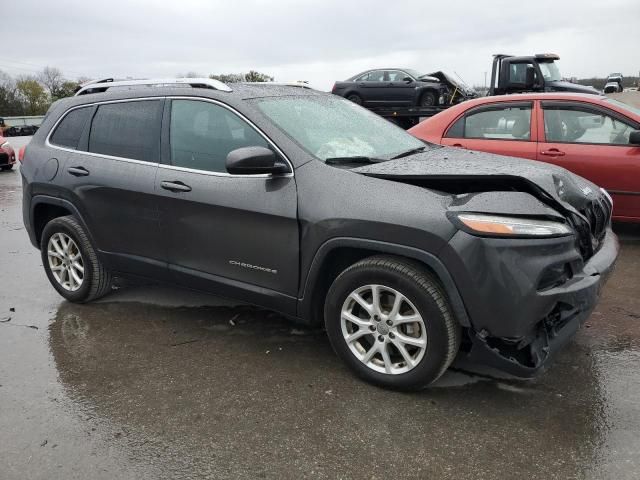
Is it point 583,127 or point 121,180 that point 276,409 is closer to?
point 121,180

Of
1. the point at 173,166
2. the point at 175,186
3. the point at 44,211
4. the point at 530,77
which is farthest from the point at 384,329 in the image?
the point at 530,77

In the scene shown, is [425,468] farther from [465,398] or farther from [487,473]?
[465,398]

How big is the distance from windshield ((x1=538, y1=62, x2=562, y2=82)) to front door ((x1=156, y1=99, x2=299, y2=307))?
10.8 metres

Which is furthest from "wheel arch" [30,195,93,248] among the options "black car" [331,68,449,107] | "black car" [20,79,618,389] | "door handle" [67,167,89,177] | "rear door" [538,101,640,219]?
"black car" [331,68,449,107]

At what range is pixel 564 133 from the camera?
5.83 meters

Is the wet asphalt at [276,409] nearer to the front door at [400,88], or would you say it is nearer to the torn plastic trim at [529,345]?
the torn plastic trim at [529,345]

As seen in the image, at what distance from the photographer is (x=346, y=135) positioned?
377 centimetres

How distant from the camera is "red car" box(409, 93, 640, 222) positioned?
18.1 ft

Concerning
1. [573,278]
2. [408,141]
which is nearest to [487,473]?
[573,278]

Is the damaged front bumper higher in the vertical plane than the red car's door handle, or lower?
lower

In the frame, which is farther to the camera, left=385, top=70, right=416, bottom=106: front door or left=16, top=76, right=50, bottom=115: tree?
left=16, top=76, right=50, bottom=115: tree

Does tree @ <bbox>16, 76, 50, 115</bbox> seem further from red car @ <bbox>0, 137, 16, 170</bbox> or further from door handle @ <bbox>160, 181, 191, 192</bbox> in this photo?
door handle @ <bbox>160, 181, 191, 192</bbox>

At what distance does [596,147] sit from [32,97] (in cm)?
9043

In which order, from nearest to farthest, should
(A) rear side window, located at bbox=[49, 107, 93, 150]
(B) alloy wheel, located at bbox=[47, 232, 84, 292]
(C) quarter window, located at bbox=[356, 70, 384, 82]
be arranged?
(A) rear side window, located at bbox=[49, 107, 93, 150] → (B) alloy wheel, located at bbox=[47, 232, 84, 292] → (C) quarter window, located at bbox=[356, 70, 384, 82]
